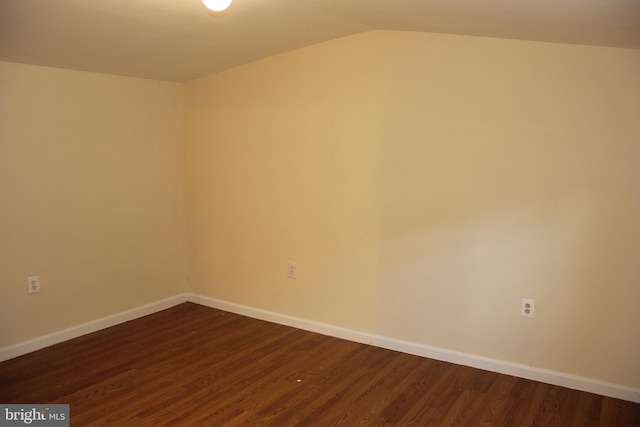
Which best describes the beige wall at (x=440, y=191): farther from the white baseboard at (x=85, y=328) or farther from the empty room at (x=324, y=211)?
the white baseboard at (x=85, y=328)

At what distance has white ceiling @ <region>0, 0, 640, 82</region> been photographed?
85.5 inches

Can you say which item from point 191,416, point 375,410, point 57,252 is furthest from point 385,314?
point 57,252

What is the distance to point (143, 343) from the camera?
11.4ft

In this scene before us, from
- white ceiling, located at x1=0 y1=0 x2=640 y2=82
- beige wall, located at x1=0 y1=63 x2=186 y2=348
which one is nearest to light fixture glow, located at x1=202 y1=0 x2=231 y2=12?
white ceiling, located at x1=0 y1=0 x2=640 y2=82

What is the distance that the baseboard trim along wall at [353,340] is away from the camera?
274 centimetres

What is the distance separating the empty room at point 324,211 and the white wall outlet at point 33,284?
2 cm

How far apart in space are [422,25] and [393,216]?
1.21 metres

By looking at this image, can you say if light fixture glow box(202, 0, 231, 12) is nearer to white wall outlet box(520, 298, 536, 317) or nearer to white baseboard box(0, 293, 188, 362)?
white wall outlet box(520, 298, 536, 317)

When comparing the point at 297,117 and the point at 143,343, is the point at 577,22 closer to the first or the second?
the point at 297,117

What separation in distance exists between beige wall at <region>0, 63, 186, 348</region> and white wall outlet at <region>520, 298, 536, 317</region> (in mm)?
2881

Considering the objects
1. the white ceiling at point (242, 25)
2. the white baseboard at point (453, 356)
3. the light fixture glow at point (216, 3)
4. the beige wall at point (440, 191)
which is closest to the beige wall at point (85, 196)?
the white ceiling at point (242, 25)

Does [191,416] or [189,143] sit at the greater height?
[189,143]

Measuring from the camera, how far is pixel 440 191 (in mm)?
3109

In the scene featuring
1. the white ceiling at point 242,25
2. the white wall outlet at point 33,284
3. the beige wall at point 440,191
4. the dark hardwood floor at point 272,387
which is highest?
the white ceiling at point 242,25
